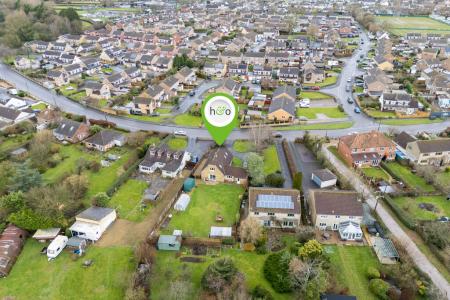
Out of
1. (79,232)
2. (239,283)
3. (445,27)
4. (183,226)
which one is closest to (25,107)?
(79,232)

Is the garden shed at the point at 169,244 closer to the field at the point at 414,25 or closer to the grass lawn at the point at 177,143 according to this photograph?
the grass lawn at the point at 177,143

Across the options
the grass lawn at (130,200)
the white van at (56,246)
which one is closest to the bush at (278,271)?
the grass lawn at (130,200)

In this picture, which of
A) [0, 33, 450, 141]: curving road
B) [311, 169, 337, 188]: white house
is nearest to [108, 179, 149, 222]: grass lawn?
[0, 33, 450, 141]: curving road

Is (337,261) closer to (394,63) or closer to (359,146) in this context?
(359,146)

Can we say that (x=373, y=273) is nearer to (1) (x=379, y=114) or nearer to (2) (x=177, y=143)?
(2) (x=177, y=143)

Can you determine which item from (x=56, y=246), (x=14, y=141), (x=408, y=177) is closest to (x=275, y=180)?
(x=408, y=177)
